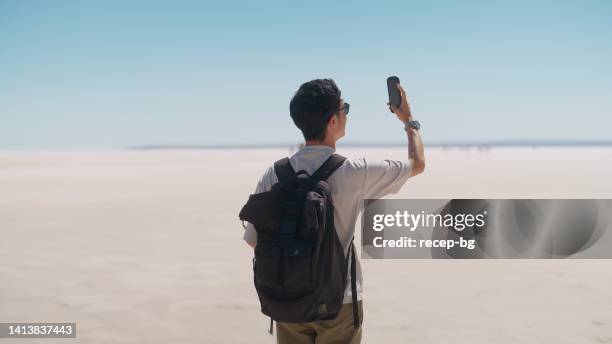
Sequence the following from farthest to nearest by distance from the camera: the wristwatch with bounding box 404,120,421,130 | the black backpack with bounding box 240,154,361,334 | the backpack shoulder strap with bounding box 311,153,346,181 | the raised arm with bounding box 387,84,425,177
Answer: the wristwatch with bounding box 404,120,421,130, the raised arm with bounding box 387,84,425,177, the backpack shoulder strap with bounding box 311,153,346,181, the black backpack with bounding box 240,154,361,334

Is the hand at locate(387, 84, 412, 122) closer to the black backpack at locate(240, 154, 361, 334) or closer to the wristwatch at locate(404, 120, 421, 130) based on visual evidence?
the wristwatch at locate(404, 120, 421, 130)

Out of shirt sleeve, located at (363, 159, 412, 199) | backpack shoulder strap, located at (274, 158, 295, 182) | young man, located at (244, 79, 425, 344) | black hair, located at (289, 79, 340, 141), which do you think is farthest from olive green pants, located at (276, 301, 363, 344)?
black hair, located at (289, 79, 340, 141)

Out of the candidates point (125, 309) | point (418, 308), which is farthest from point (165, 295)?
point (418, 308)

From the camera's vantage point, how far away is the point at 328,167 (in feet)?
7.23

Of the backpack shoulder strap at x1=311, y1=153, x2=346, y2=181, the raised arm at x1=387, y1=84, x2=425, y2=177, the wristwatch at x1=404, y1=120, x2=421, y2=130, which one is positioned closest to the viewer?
the backpack shoulder strap at x1=311, y1=153, x2=346, y2=181

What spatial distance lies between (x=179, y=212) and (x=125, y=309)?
279 inches

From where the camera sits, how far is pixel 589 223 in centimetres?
958

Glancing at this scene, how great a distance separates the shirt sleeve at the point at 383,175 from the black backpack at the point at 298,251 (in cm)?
16

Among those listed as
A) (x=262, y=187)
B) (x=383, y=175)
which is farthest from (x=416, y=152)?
(x=262, y=187)

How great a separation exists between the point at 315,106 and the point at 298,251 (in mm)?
587

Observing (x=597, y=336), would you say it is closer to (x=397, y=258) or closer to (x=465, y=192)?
(x=397, y=258)

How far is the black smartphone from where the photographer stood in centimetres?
244

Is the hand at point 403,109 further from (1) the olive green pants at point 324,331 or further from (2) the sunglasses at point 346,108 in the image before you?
(1) the olive green pants at point 324,331

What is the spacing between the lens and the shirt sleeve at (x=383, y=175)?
7.22ft
